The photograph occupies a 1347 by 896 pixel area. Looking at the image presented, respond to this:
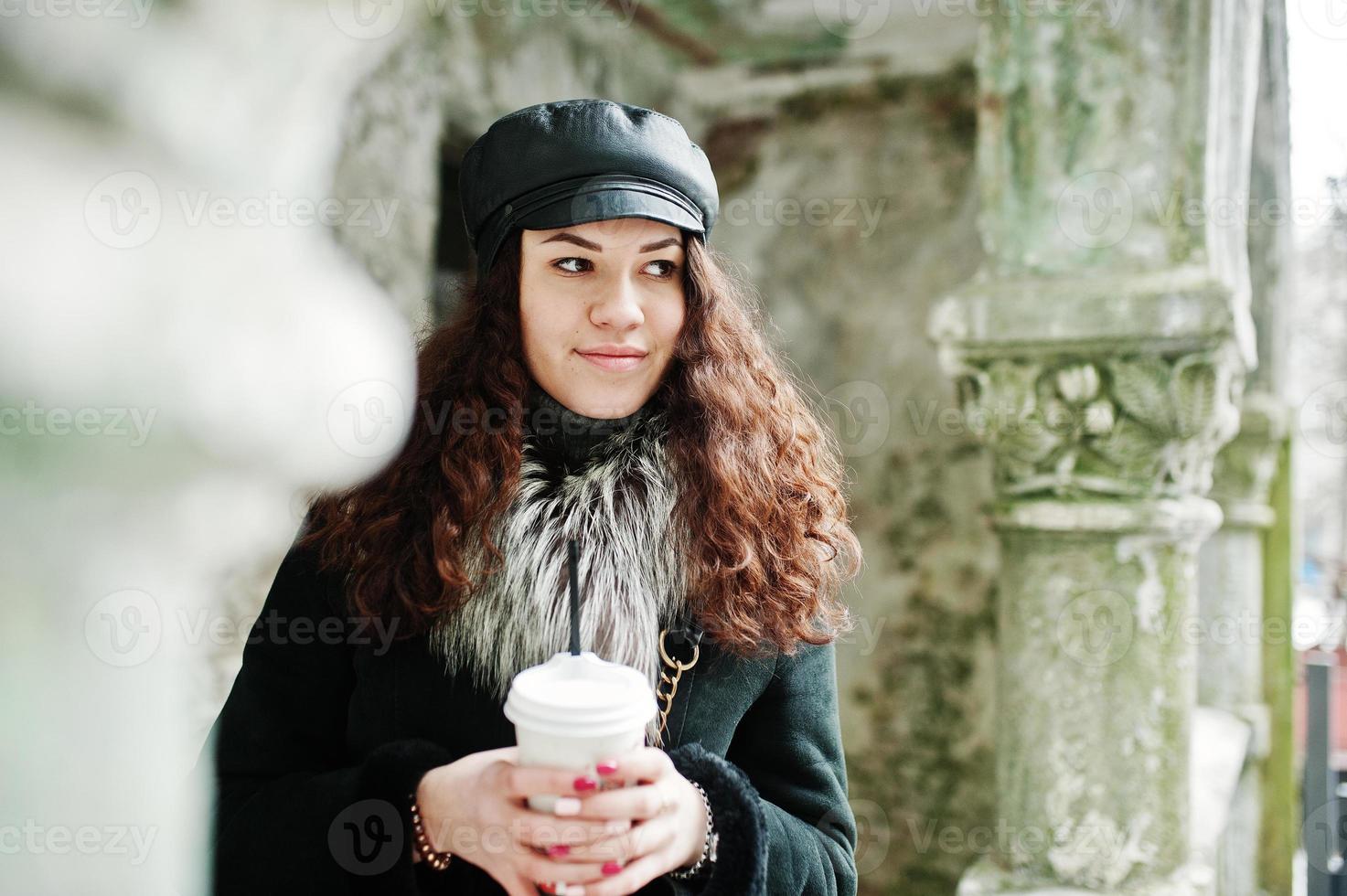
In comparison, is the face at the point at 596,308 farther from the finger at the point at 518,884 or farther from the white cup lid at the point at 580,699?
the finger at the point at 518,884

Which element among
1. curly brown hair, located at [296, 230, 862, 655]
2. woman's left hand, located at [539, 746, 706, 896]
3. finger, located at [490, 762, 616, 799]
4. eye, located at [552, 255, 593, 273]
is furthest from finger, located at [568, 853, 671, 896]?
eye, located at [552, 255, 593, 273]

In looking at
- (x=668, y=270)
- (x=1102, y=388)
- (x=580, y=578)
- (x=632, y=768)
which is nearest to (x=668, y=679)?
(x=580, y=578)

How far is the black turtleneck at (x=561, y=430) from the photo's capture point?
1.03 metres

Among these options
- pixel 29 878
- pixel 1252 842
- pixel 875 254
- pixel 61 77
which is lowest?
pixel 1252 842

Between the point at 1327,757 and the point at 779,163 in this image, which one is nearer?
the point at 1327,757

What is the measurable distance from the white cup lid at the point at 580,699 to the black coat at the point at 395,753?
20cm

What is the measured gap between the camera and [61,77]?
3.30ft

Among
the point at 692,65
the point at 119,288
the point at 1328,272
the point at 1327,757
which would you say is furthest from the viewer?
the point at 1328,272

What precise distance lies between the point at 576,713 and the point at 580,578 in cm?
28

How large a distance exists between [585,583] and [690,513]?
5.7 inches

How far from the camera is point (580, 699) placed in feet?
2.37

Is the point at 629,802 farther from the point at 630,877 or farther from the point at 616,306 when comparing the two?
the point at 616,306

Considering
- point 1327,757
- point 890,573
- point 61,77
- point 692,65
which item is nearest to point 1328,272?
point 1327,757

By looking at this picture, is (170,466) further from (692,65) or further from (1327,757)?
(1327,757)
